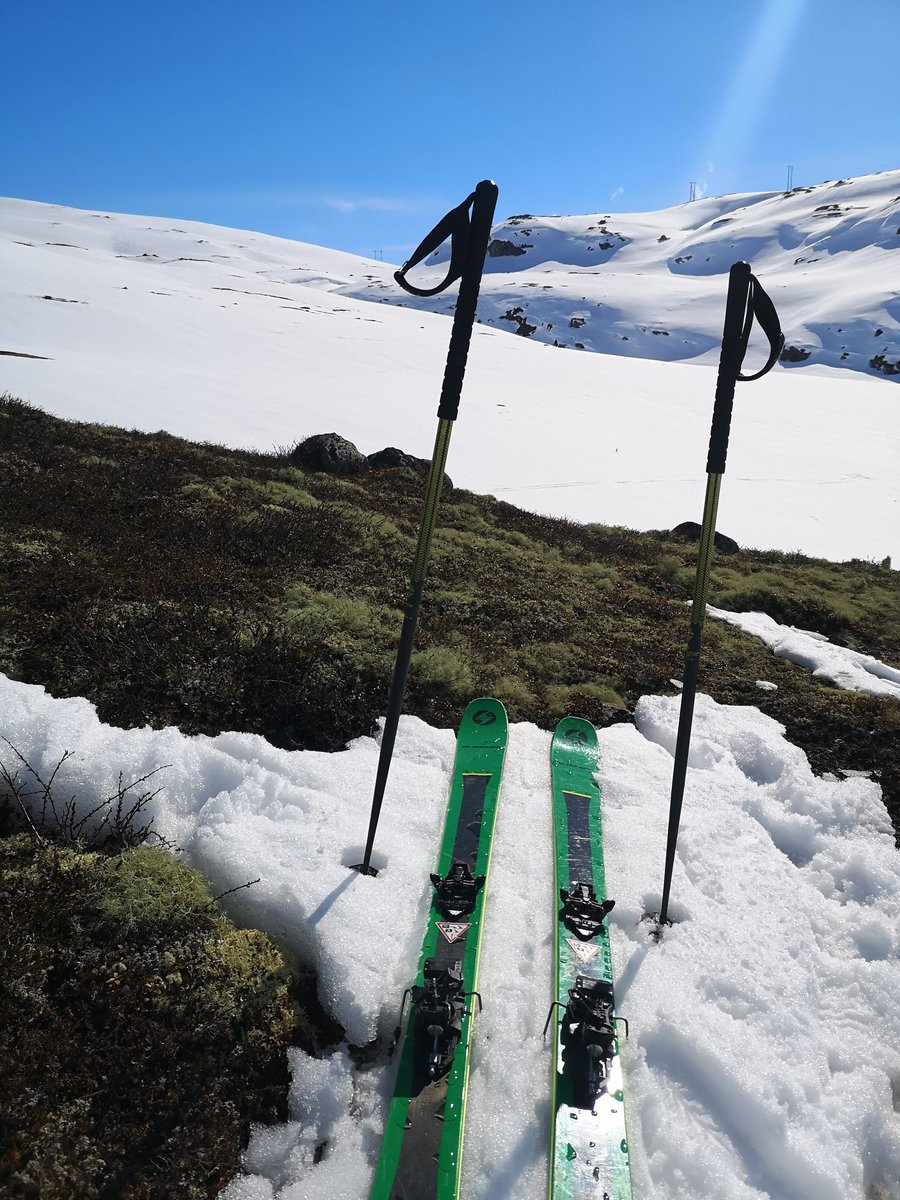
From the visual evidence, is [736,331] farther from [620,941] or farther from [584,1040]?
[584,1040]

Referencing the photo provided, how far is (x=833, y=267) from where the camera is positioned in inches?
4434

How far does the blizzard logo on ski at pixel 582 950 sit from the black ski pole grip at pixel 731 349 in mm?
3171

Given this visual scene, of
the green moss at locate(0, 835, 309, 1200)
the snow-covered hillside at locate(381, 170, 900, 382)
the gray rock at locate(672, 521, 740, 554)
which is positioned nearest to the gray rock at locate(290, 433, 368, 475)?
the gray rock at locate(672, 521, 740, 554)

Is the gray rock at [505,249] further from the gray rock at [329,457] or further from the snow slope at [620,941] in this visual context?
the snow slope at [620,941]

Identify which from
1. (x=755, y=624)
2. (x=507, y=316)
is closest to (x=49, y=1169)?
(x=755, y=624)

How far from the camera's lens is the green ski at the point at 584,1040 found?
335cm

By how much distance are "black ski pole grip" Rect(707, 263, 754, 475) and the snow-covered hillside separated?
7928 centimetres

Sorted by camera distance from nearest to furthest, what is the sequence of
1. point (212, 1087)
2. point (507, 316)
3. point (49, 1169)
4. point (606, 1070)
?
point (49, 1169) → point (212, 1087) → point (606, 1070) → point (507, 316)

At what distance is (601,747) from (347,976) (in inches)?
146

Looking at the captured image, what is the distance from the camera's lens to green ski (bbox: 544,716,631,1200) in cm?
335

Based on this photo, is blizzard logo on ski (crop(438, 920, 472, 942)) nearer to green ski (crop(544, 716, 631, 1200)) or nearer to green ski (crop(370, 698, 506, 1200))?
green ski (crop(370, 698, 506, 1200))

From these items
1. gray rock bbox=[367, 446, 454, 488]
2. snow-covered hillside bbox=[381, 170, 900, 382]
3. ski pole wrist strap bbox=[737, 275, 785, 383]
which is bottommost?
ski pole wrist strap bbox=[737, 275, 785, 383]

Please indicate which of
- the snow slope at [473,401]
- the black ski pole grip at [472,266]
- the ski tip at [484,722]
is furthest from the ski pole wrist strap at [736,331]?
the snow slope at [473,401]

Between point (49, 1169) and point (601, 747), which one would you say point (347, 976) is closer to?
point (49, 1169)
